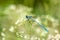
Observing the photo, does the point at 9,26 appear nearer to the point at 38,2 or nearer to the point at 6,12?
the point at 6,12

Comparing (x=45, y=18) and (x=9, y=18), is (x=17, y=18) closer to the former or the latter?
(x=9, y=18)

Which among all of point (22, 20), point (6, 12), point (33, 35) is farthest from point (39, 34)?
point (6, 12)

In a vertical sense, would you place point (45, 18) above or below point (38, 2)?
below

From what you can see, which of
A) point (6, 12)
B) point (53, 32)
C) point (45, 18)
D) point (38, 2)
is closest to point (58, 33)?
point (53, 32)

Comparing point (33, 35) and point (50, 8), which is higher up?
point (50, 8)

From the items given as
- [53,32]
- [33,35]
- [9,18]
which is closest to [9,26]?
[9,18]

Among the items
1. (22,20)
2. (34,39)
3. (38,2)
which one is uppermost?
(38,2)
